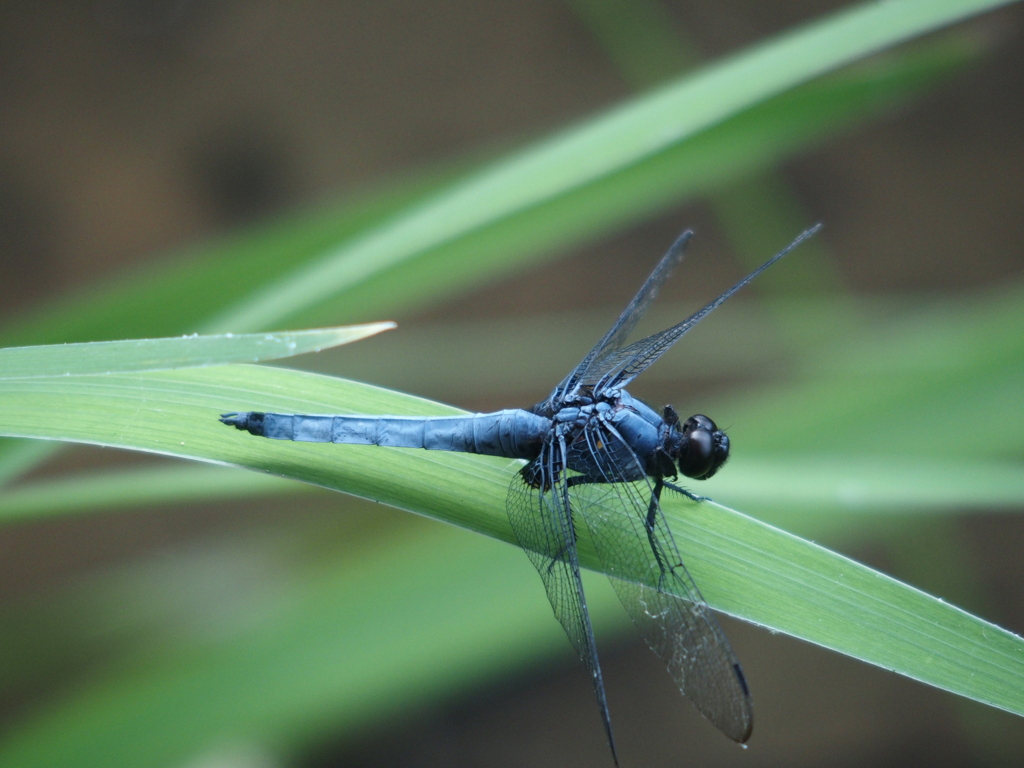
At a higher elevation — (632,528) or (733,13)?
(733,13)

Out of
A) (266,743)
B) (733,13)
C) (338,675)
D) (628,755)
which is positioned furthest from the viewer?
(733,13)

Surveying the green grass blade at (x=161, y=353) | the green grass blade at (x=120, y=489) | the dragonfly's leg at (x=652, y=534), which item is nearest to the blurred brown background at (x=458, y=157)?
the green grass blade at (x=120, y=489)

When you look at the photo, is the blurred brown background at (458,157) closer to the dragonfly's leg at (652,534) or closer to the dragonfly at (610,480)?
the dragonfly at (610,480)

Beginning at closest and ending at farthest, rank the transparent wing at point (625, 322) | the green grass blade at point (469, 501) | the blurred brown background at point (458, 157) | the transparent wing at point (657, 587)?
the green grass blade at point (469, 501)
the transparent wing at point (657, 587)
the transparent wing at point (625, 322)
the blurred brown background at point (458, 157)

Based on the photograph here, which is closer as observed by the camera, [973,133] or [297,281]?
[297,281]

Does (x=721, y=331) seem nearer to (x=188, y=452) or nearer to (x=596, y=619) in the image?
(x=596, y=619)

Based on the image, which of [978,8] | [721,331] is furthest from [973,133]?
[978,8]

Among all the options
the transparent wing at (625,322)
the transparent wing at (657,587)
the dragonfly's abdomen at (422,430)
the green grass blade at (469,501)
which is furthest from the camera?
the transparent wing at (625,322)
